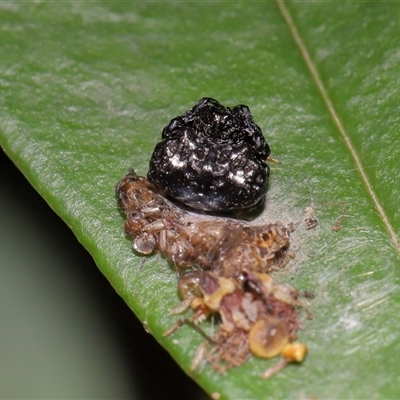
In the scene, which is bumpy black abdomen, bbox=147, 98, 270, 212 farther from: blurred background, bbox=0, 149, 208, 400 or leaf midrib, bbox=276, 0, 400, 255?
blurred background, bbox=0, 149, 208, 400

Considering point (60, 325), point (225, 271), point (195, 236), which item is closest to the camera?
point (225, 271)

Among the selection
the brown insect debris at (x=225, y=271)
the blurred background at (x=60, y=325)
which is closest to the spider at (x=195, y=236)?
the brown insect debris at (x=225, y=271)

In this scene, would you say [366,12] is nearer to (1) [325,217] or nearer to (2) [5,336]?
(1) [325,217]

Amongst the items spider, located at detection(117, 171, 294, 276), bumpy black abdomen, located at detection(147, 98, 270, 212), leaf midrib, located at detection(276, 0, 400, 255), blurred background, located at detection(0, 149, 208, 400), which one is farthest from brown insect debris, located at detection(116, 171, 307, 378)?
blurred background, located at detection(0, 149, 208, 400)

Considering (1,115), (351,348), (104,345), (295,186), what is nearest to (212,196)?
(295,186)

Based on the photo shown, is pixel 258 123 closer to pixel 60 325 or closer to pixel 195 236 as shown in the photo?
pixel 195 236

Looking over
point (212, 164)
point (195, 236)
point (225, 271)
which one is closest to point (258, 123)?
point (212, 164)
